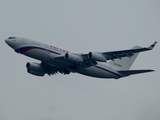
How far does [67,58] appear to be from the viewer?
5575cm

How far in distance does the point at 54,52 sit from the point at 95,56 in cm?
567

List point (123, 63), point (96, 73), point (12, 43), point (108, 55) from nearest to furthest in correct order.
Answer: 1. point (12, 43)
2. point (108, 55)
3. point (96, 73)
4. point (123, 63)

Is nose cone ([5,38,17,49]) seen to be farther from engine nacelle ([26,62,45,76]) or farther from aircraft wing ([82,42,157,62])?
aircraft wing ([82,42,157,62])

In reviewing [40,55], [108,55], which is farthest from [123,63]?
[40,55]

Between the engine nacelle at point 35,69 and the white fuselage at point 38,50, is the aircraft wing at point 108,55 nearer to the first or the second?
the white fuselage at point 38,50

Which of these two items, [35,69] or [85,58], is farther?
[35,69]

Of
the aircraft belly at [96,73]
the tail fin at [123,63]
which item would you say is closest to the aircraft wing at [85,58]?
the aircraft belly at [96,73]

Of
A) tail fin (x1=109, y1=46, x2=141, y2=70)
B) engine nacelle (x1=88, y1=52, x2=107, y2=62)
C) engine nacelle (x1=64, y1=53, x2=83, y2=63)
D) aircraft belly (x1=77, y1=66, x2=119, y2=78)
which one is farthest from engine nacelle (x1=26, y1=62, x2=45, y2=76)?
tail fin (x1=109, y1=46, x2=141, y2=70)

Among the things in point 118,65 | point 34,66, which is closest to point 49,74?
point 34,66

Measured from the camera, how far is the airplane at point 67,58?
183 ft

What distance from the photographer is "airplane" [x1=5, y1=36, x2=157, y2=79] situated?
2196 inches

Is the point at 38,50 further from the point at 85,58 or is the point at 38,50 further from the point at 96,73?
the point at 96,73

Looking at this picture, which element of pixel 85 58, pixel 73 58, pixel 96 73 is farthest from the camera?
pixel 96 73

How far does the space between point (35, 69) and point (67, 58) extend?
8.62m
